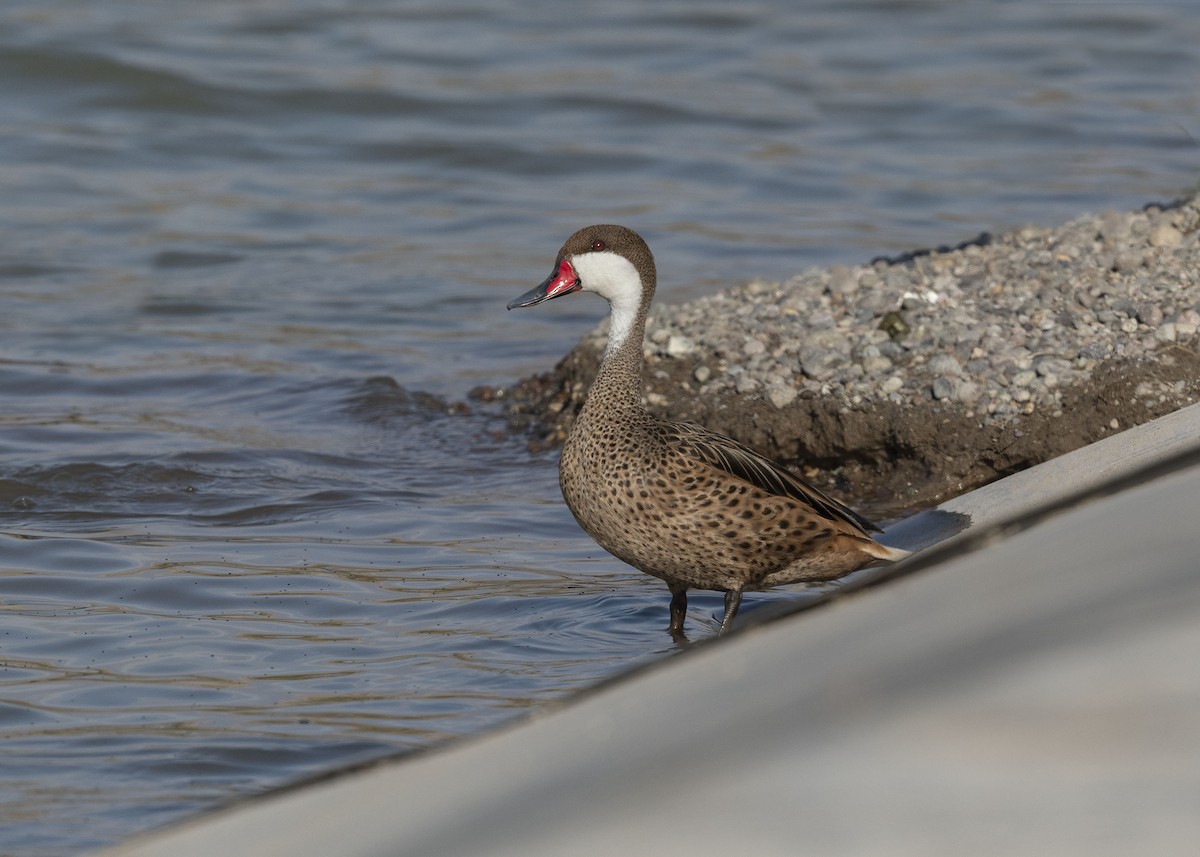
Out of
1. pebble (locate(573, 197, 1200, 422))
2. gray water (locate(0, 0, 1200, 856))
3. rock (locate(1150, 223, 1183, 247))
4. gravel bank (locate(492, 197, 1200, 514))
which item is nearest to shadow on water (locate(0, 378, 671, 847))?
gray water (locate(0, 0, 1200, 856))

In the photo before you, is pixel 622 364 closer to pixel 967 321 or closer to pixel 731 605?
pixel 731 605

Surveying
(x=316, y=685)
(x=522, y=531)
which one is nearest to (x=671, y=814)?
(x=316, y=685)

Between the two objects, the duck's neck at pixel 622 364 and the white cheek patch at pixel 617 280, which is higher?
the white cheek patch at pixel 617 280

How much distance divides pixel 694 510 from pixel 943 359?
6.01 ft

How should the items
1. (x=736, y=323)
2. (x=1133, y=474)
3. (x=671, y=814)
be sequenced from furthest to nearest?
(x=736, y=323) < (x=1133, y=474) < (x=671, y=814)

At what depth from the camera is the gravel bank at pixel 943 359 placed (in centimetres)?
564

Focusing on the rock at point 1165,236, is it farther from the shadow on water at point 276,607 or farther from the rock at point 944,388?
the shadow on water at point 276,607

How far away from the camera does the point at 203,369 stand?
→ 8.12 meters

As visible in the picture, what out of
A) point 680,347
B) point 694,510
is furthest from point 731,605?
point 680,347

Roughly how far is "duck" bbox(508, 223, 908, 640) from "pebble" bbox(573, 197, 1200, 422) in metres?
1.31

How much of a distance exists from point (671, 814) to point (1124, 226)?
606 centimetres

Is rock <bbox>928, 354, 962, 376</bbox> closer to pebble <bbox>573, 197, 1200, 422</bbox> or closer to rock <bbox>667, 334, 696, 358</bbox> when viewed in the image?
pebble <bbox>573, 197, 1200, 422</bbox>

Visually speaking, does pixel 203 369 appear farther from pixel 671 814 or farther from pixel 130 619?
pixel 671 814

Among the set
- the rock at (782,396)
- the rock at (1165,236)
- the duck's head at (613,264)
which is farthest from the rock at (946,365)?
the duck's head at (613,264)
